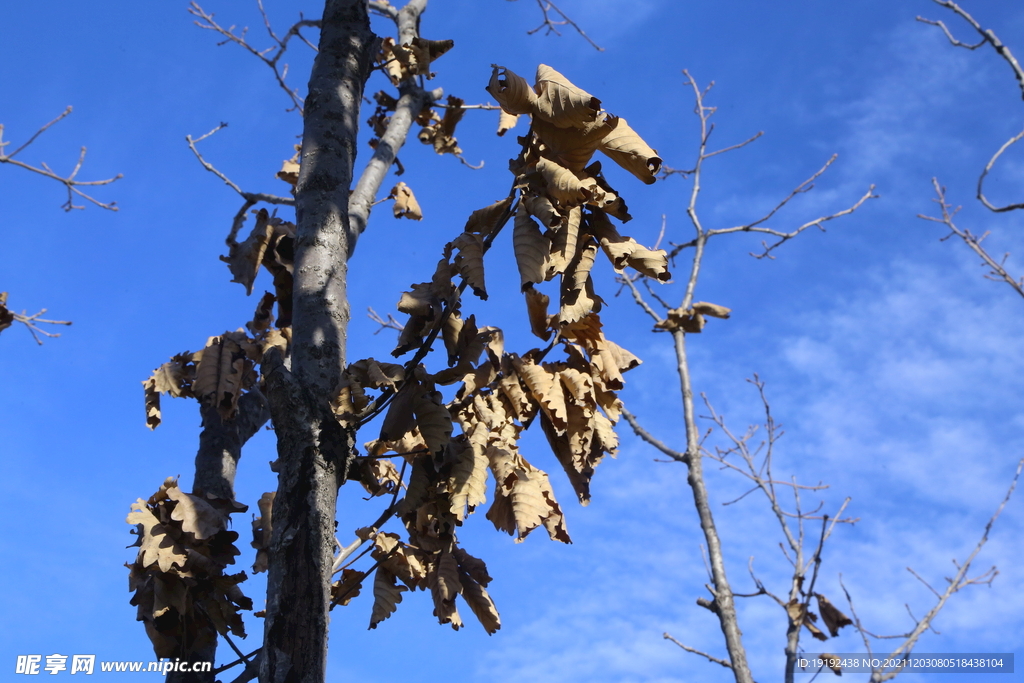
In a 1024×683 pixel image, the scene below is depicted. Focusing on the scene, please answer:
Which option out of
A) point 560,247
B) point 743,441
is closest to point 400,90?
point 560,247

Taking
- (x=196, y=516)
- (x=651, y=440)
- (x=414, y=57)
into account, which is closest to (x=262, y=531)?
(x=196, y=516)

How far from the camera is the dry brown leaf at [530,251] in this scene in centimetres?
140

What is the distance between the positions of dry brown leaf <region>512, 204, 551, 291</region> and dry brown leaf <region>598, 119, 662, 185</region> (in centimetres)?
21

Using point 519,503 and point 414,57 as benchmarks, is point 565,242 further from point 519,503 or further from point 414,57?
point 414,57

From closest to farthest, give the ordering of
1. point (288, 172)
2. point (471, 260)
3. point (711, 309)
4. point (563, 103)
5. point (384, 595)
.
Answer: point (563, 103), point (471, 260), point (384, 595), point (288, 172), point (711, 309)

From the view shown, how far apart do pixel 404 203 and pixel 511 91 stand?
6.64 feet

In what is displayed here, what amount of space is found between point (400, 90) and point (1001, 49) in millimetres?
2946

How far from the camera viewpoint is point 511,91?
1406 millimetres

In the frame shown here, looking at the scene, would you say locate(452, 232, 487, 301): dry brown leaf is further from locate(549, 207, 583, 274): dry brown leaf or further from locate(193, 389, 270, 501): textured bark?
locate(193, 389, 270, 501): textured bark

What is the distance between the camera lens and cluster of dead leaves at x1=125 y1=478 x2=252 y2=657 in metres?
1.88

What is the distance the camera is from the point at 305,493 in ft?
5.37

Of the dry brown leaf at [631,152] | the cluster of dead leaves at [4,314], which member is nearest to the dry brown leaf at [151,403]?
the cluster of dead leaves at [4,314]

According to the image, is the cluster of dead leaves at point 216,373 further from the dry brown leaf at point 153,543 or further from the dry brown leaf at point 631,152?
the dry brown leaf at point 631,152

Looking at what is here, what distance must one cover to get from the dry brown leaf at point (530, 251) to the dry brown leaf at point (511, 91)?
0.22 m
